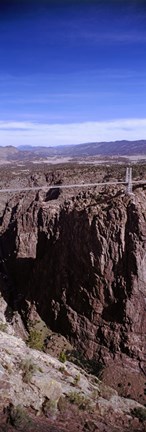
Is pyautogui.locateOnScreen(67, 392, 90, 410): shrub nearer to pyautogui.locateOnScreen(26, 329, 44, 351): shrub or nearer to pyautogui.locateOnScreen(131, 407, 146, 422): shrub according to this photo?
pyautogui.locateOnScreen(131, 407, 146, 422): shrub

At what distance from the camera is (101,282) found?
26.8 metres

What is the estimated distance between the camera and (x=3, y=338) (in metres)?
18.7

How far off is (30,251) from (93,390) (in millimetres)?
19223

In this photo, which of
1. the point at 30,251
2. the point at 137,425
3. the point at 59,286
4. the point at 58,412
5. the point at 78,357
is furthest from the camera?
the point at 30,251

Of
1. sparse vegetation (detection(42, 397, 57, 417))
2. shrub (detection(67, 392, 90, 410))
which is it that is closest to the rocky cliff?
shrub (detection(67, 392, 90, 410))

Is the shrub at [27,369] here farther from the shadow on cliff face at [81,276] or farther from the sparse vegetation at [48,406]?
the shadow on cliff face at [81,276]

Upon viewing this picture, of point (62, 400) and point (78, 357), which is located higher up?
point (62, 400)

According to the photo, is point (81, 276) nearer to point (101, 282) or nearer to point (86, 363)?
point (101, 282)

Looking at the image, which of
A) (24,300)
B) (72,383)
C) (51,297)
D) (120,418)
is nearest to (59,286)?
(51,297)

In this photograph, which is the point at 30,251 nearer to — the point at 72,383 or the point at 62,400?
the point at 72,383

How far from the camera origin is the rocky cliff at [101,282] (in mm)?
25859

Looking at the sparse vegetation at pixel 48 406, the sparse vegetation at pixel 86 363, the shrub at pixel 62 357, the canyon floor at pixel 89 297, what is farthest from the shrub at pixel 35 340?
the sparse vegetation at pixel 48 406

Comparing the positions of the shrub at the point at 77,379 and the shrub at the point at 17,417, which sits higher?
the shrub at the point at 17,417

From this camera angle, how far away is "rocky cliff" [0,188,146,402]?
25.9 m
